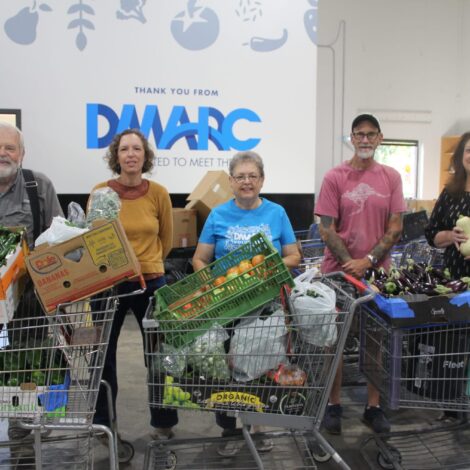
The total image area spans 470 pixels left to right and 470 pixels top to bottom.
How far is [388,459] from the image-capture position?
2.42 meters

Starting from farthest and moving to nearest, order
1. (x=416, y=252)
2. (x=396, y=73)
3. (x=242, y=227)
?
(x=396, y=73)
(x=416, y=252)
(x=242, y=227)

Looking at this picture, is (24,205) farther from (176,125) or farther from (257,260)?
(176,125)

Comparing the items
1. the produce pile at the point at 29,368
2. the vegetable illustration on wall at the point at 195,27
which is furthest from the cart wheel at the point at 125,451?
the vegetable illustration on wall at the point at 195,27

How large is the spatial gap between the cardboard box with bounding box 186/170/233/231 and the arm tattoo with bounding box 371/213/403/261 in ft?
7.45

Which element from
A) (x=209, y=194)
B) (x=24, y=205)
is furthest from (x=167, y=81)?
(x=24, y=205)

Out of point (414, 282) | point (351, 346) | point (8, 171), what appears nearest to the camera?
point (414, 282)

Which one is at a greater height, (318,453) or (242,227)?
(242,227)

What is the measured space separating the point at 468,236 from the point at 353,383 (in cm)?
134

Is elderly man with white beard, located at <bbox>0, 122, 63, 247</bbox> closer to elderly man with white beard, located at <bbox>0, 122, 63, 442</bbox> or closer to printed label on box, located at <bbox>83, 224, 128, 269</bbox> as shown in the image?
elderly man with white beard, located at <bbox>0, 122, 63, 442</bbox>

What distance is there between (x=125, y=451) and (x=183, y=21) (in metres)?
4.12

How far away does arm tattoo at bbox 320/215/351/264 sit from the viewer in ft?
9.21

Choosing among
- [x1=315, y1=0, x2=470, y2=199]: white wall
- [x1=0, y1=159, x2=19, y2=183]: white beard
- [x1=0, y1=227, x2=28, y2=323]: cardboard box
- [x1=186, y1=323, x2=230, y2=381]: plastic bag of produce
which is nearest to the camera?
[x1=0, y1=227, x2=28, y2=323]: cardboard box

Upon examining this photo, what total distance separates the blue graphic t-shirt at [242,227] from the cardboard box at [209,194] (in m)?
2.22

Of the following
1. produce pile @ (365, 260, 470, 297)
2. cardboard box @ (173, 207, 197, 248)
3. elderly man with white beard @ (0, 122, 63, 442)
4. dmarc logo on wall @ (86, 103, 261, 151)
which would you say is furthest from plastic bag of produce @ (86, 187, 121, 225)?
dmarc logo on wall @ (86, 103, 261, 151)
